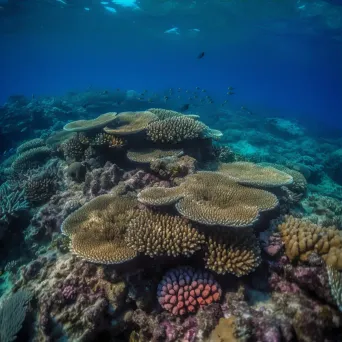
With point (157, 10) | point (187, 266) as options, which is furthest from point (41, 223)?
point (157, 10)

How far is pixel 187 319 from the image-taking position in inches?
168

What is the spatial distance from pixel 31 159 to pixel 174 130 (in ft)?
23.1

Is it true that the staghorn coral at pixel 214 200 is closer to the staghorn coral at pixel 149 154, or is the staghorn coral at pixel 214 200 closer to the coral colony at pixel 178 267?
the coral colony at pixel 178 267

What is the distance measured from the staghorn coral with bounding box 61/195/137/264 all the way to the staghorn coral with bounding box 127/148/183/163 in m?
1.57

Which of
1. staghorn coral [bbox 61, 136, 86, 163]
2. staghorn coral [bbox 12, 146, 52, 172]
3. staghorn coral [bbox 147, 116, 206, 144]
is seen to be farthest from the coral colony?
staghorn coral [bbox 12, 146, 52, 172]

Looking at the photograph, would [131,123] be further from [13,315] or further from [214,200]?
[13,315]

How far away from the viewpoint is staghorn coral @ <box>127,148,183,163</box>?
7355 millimetres

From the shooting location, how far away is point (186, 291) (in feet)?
14.4

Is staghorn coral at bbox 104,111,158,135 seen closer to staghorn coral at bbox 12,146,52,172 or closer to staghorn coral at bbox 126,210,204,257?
staghorn coral at bbox 126,210,204,257

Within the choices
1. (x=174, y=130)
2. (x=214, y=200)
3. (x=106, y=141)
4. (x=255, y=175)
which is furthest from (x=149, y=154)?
(x=255, y=175)

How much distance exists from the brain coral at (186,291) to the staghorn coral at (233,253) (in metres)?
0.28

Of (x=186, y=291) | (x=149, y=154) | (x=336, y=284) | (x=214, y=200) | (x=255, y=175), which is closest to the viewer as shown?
(x=336, y=284)

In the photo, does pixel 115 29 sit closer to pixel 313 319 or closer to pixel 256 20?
pixel 256 20

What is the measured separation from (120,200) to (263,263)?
11.1 feet
